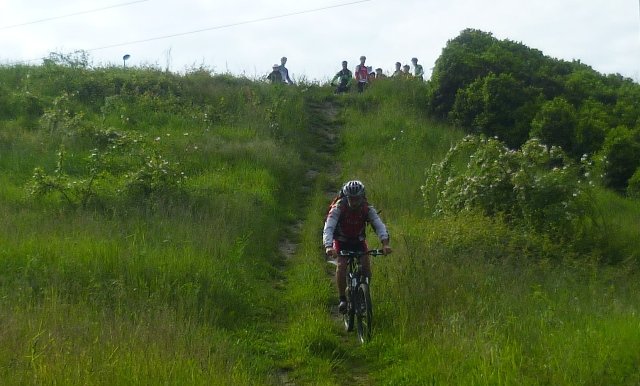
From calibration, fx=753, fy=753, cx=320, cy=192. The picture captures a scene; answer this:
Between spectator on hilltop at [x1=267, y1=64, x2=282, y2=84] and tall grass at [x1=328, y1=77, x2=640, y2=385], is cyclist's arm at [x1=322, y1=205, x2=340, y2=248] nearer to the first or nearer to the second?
tall grass at [x1=328, y1=77, x2=640, y2=385]

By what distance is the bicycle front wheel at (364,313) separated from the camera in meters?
8.70

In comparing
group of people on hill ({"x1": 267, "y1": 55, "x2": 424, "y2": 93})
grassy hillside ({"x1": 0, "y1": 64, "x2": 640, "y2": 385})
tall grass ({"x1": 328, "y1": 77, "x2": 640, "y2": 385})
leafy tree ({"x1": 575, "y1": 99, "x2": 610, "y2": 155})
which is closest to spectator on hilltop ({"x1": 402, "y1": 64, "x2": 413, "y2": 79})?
group of people on hill ({"x1": 267, "y1": 55, "x2": 424, "y2": 93})

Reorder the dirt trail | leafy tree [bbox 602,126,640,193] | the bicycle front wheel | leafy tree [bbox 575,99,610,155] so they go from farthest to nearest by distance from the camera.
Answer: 1. leafy tree [bbox 575,99,610,155]
2. leafy tree [bbox 602,126,640,193]
3. the bicycle front wheel
4. the dirt trail

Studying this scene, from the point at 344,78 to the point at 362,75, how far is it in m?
0.74

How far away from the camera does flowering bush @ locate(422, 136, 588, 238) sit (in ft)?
41.2

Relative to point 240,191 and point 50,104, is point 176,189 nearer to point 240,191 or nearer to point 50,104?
point 240,191

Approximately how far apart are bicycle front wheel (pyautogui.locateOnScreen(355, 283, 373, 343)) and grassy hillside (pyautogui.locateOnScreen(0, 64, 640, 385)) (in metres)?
0.15

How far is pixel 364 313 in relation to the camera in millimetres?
8805

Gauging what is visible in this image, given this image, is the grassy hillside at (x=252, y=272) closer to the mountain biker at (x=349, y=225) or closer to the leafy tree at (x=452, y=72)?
the mountain biker at (x=349, y=225)

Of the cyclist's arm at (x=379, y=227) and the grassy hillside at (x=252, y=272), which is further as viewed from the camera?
the cyclist's arm at (x=379, y=227)

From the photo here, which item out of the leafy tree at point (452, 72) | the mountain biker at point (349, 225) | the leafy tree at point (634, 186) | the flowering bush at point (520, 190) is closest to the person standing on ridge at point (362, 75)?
the leafy tree at point (452, 72)

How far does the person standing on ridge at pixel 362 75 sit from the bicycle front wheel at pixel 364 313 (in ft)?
59.4

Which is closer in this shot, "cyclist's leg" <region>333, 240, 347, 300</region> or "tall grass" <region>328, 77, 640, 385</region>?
"tall grass" <region>328, 77, 640, 385</region>

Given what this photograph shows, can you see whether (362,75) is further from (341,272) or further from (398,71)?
(341,272)
